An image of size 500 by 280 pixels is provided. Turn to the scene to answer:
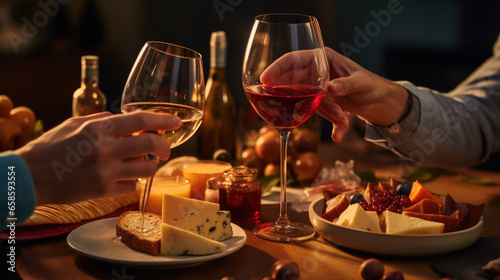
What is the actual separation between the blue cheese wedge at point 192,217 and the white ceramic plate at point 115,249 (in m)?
0.03

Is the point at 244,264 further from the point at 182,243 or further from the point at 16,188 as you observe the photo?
the point at 16,188

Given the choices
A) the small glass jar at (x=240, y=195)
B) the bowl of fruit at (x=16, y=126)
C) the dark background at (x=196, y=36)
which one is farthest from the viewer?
the dark background at (x=196, y=36)

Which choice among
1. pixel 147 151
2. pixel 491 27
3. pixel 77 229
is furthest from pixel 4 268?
pixel 491 27

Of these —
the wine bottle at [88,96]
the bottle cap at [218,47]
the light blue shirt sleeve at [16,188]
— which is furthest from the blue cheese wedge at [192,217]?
the wine bottle at [88,96]

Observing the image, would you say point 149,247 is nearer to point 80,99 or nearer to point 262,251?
point 262,251

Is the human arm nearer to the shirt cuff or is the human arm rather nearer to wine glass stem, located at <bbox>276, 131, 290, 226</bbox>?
wine glass stem, located at <bbox>276, 131, 290, 226</bbox>

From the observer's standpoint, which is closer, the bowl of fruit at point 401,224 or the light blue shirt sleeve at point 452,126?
the bowl of fruit at point 401,224

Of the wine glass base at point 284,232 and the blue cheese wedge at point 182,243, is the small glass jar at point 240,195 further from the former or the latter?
the blue cheese wedge at point 182,243

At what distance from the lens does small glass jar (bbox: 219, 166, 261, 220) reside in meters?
1.22

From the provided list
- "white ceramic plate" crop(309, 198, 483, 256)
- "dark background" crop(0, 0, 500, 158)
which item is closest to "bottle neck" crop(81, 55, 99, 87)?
"white ceramic plate" crop(309, 198, 483, 256)

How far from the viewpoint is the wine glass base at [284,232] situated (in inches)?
41.6

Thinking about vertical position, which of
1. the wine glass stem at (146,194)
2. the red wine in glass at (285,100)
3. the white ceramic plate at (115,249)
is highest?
the red wine in glass at (285,100)

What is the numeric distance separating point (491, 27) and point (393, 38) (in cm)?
69

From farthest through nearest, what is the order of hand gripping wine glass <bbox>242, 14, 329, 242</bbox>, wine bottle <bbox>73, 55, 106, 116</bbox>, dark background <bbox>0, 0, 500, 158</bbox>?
dark background <bbox>0, 0, 500, 158</bbox> → wine bottle <bbox>73, 55, 106, 116</bbox> → hand gripping wine glass <bbox>242, 14, 329, 242</bbox>
